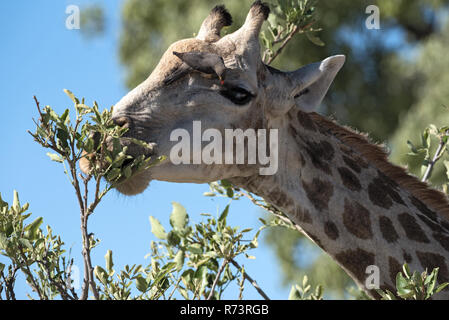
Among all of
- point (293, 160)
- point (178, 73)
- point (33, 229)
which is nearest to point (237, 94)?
point (178, 73)

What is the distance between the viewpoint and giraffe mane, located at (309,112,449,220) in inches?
181

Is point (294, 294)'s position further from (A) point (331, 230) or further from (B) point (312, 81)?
(B) point (312, 81)

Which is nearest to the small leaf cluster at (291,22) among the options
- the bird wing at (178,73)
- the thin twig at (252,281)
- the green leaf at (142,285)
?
the bird wing at (178,73)

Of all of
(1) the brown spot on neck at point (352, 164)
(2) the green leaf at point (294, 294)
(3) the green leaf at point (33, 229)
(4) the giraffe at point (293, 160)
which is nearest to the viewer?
(3) the green leaf at point (33, 229)

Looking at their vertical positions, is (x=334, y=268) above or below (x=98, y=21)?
below

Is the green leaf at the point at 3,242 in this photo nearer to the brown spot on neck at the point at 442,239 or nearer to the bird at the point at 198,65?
the bird at the point at 198,65

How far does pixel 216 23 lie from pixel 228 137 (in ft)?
2.87

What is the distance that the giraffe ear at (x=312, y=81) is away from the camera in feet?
14.2

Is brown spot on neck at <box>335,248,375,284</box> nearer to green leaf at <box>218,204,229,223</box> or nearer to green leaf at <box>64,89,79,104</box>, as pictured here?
green leaf at <box>218,204,229,223</box>

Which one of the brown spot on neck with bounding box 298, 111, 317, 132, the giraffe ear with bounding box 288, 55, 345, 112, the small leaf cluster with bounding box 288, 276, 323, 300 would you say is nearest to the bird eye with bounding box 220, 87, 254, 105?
the giraffe ear with bounding box 288, 55, 345, 112

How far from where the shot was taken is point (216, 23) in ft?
14.9

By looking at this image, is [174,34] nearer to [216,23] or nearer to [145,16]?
[145,16]

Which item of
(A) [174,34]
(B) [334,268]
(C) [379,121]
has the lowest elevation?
(B) [334,268]
